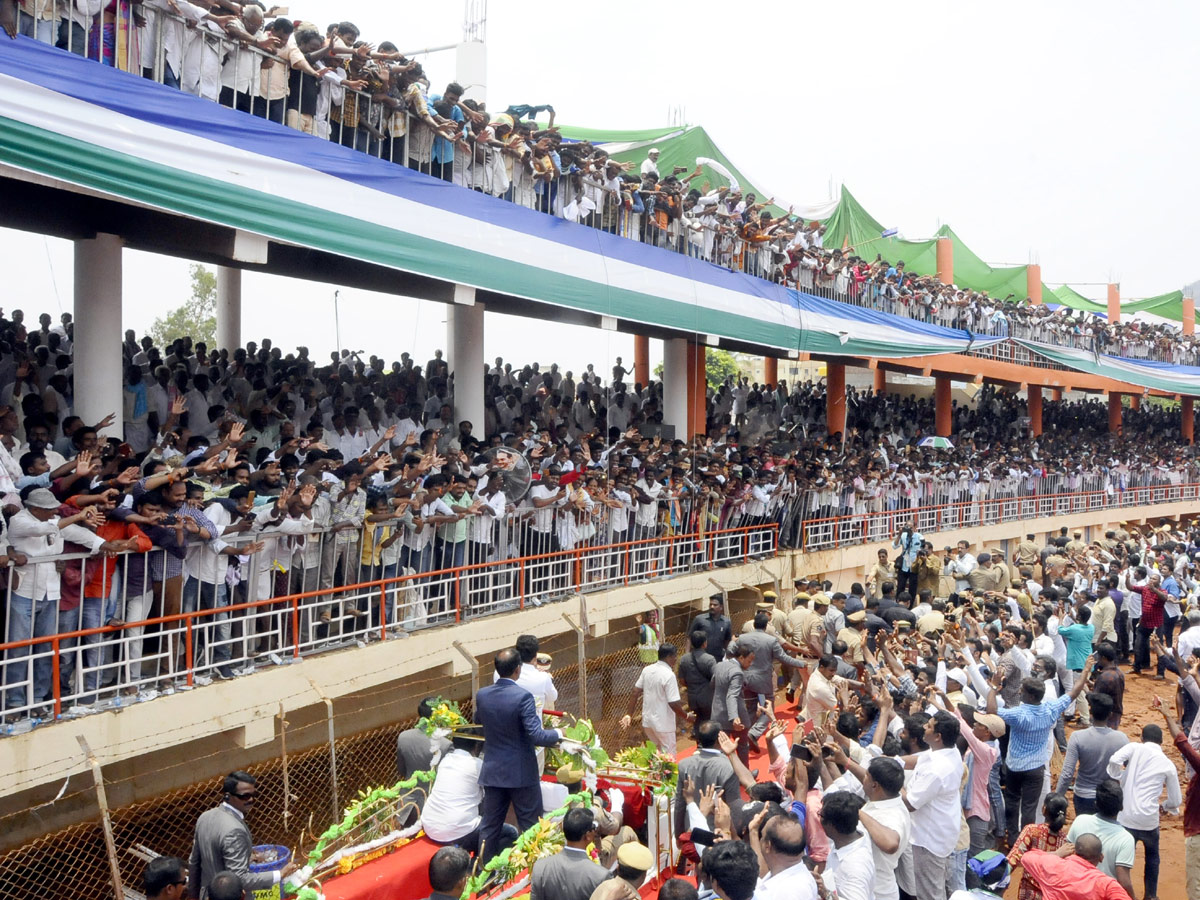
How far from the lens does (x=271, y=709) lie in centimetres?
754

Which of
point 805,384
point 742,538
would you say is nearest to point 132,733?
point 742,538

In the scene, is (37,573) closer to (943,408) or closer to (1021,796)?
(1021,796)

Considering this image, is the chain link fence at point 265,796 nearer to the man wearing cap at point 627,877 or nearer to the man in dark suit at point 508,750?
the man in dark suit at point 508,750

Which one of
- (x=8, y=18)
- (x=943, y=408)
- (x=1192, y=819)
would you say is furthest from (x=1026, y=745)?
(x=943, y=408)

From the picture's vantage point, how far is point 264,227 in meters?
8.21

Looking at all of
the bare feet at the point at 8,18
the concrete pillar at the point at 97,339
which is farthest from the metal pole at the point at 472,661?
the bare feet at the point at 8,18

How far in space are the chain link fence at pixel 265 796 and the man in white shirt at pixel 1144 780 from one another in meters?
5.08

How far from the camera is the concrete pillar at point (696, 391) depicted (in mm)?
18031

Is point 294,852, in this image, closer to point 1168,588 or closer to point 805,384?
Result: point 1168,588

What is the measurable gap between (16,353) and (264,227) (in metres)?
3.24

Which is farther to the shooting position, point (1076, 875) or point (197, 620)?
point (197, 620)

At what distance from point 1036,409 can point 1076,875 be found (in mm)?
29448

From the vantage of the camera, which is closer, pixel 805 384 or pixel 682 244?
pixel 682 244

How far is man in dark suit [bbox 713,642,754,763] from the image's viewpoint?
843 centimetres
